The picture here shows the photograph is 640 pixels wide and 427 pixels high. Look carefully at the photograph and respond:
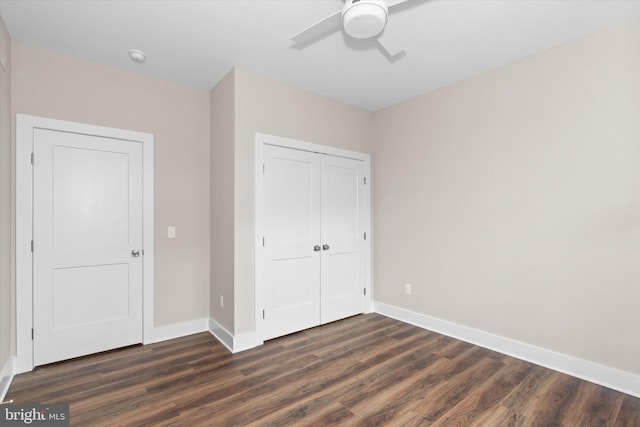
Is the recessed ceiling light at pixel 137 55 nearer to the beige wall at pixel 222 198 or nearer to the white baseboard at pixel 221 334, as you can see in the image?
the beige wall at pixel 222 198

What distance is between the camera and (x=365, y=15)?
1.69 metres

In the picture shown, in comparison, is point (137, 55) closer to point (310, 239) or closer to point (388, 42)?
point (388, 42)

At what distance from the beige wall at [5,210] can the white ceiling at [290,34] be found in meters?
0.36

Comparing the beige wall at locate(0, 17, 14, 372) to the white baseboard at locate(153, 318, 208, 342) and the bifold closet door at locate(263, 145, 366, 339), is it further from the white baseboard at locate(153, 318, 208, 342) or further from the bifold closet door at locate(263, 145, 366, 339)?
the bifold closet door at locate(263, 145, 366, 339)

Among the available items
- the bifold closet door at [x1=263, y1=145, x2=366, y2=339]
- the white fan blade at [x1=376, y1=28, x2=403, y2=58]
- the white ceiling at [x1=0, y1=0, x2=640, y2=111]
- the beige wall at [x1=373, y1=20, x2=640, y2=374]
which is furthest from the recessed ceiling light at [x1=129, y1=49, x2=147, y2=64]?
the beige wall at [x1=373, y1=20, x2=640, y2=374]

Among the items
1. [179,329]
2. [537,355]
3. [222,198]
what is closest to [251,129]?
[222,198]

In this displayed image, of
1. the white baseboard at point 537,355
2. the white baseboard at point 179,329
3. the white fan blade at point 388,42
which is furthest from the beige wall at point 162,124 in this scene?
the white baseboard at point 537,355

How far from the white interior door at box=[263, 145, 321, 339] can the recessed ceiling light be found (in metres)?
1.33

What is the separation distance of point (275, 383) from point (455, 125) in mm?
3043

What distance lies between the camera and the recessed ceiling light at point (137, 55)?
2680 millimetres

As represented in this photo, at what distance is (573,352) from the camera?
8.25 feet

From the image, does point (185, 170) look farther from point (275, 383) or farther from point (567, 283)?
point (567, 283)

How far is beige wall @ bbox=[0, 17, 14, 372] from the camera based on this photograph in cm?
224

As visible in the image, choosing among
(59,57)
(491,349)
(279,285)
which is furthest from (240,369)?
(59,57)
